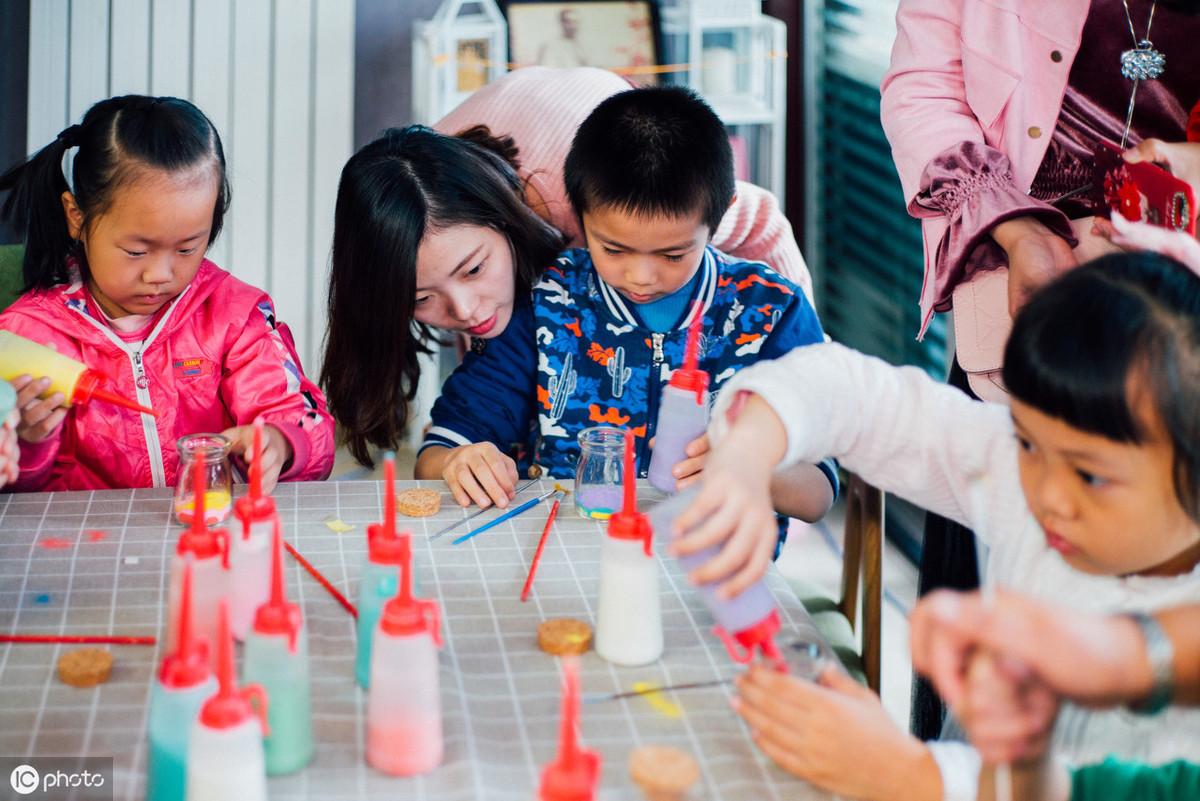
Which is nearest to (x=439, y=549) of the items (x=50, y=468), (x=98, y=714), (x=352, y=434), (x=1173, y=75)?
(x=98, y=714)

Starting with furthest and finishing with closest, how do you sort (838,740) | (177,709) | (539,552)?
1. (539,552)
2. (838,740)
3. (177,709)

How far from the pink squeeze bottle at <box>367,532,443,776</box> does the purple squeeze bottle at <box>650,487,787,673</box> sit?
0.21 meters

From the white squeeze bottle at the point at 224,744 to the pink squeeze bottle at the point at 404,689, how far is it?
0.43 ft

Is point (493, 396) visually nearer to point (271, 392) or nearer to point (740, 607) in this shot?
point (271, 392)

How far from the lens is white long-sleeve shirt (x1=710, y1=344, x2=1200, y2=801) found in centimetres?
111

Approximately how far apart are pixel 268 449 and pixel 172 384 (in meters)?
0.25

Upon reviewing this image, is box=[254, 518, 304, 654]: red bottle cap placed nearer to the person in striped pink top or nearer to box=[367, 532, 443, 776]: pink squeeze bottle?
box=[367, 532, 443, 776]: pink squeeze bottle

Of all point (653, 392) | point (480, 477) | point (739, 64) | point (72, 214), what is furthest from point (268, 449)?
point (739, 64)

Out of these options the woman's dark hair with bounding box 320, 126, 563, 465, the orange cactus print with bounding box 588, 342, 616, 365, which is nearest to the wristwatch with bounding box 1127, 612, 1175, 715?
the orange cactus print with bounding box 588, 342, 616, 365

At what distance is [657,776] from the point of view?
0.93m

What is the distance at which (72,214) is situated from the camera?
1.71 metres

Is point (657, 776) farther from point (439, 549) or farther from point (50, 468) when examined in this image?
point (50, 468)

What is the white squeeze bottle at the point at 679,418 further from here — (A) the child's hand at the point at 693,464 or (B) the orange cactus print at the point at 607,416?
(B) the orange cactus print at the point at 607,416

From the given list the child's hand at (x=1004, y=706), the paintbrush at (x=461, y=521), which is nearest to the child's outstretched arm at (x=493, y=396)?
the paintbrush at (x=461, y=521)
